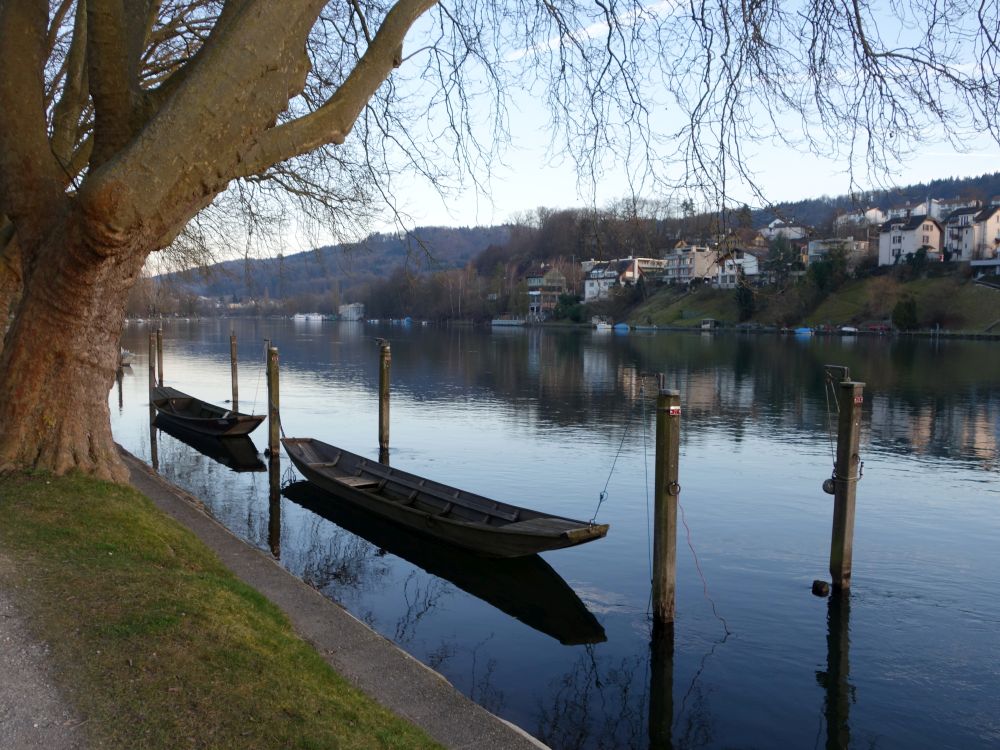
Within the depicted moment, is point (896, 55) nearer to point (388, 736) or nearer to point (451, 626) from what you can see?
point (388, 736)

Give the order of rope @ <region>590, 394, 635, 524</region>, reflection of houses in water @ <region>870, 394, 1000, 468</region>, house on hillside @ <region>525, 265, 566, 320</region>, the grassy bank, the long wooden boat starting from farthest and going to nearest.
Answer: house on hillside @ <region>525, 265, 566, 320</region> < reflection of houses in water @ <region>870, 394, 1000, 468</region> < rope @ <region>590, 394, 635, 524</region> < the long wooden boat < the grassy bank

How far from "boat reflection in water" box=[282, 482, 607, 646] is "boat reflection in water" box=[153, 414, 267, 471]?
619cm

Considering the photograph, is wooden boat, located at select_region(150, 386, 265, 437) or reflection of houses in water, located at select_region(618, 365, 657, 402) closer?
wooden boat, located at select_region(150, 386, 265, 437)

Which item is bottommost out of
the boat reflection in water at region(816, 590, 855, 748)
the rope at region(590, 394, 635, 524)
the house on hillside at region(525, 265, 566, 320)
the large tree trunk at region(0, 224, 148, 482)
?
the boat reflection in water at region(816, 590, 855, 748)

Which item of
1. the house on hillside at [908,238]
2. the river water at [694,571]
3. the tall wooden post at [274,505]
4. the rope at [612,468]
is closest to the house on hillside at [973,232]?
the house on hillside at [908,238]

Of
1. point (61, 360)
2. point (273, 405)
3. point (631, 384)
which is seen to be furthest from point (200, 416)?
point (631, 384)

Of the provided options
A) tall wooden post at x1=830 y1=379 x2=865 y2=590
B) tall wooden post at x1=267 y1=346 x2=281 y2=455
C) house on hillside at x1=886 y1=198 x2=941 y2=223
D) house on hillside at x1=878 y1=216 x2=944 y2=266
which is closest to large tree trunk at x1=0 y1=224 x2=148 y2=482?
tall wooden post at x1=830 y1=379 x2=865 y2=590

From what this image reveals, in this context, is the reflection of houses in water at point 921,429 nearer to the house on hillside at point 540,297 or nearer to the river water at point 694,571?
the river water at point 694,571

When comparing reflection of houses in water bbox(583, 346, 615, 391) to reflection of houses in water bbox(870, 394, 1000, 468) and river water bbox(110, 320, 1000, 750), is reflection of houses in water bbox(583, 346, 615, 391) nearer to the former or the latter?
river water bbox(110, 320, 1000, 750)

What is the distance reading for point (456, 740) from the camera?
566 centimetres

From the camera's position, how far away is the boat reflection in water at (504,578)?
36.3 ft

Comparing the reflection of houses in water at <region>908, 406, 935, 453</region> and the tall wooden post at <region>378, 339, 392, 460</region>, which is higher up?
the tall wooden post at <region>378, 339, 392, 460</region>

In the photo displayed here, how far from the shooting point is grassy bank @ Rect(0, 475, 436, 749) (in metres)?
4.64

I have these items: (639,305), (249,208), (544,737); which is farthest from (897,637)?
(639,305)
